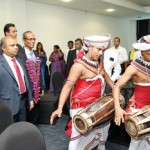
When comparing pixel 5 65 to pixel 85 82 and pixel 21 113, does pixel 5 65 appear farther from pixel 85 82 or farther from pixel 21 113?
pixel 85 82

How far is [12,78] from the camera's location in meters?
2.54

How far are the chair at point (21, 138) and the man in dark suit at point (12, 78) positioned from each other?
1240 mm

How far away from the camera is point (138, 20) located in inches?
495

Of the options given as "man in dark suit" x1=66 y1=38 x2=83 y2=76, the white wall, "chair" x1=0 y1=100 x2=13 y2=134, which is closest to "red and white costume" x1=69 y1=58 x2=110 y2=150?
"chair" x1=0 y1=100 x2=13 y2=134

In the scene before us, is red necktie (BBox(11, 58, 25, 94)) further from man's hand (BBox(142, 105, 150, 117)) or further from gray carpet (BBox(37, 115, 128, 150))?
man's hand (BBox(142, 105, 150, 117))

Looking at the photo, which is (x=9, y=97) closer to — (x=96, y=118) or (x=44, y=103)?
(x=96, y=118)

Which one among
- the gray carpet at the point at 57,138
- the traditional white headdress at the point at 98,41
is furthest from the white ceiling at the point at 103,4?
the traditional white headdress at the point at 98,41

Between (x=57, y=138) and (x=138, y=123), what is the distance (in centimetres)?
181

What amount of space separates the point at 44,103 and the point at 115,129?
1.31 meters

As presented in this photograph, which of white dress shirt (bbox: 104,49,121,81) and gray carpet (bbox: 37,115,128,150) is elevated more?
white dress shirt (bbox: 104,49,121,81)

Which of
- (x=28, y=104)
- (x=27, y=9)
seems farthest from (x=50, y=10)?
(x=28, y=104)

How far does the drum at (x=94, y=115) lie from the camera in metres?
2.02

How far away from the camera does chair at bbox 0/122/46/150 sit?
1188 millimetres

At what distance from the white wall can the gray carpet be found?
311 centimetres
